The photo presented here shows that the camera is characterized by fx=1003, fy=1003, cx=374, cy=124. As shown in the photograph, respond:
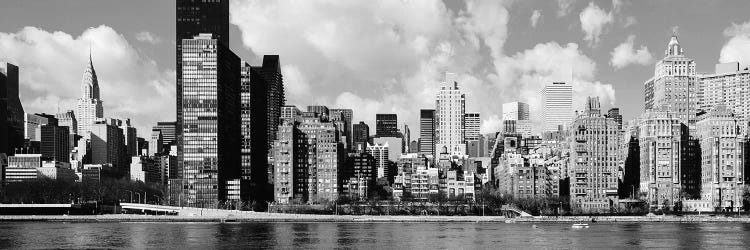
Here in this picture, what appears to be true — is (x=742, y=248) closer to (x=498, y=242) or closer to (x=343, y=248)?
(x=498, y=242)

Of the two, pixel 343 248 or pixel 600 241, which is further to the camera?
pixel 600 241

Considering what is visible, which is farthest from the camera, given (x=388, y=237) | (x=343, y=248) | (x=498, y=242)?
(x=388, y=237)

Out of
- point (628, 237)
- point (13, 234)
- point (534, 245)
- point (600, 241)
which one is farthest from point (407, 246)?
point (13, 234)

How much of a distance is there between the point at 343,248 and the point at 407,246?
38.1 ft

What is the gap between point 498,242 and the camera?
567 ft

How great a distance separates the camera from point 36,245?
16325 centimetres

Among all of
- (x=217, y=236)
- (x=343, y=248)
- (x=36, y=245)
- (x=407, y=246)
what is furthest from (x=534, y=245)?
(x=36, y=245)

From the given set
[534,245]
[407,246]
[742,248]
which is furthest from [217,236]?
[742,248]

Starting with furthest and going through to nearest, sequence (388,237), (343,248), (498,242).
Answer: (388,237) < (498,242) < (343,248)

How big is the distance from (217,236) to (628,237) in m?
78.2

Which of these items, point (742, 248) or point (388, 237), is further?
point (388, 237)

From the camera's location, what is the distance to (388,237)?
7411 inches

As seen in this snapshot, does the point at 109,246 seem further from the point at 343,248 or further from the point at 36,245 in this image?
the point at 343,248

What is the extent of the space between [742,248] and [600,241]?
1035 inches
